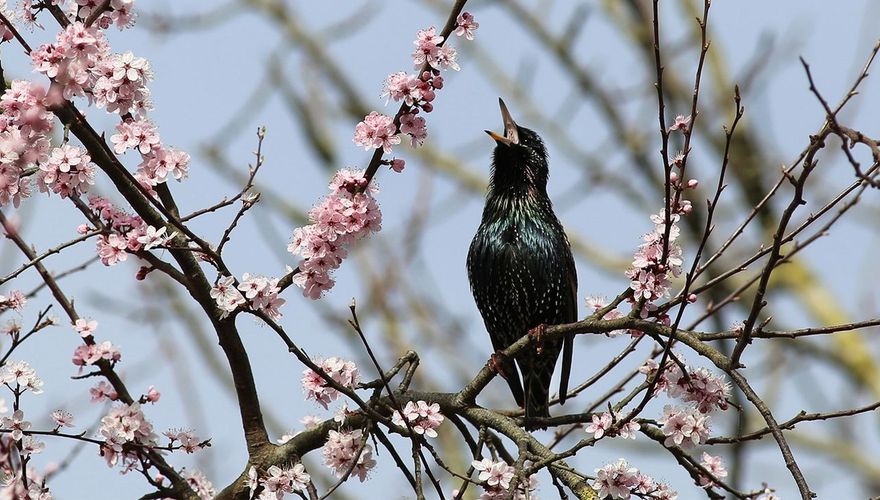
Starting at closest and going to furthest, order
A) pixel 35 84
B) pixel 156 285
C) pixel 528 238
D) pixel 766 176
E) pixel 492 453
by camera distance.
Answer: pixel 35 84
pixel 492 453
pixel 528 238
pixel 156 285
pixel 766 176

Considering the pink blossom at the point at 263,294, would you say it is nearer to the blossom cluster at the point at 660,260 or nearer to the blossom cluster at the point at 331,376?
the blossom cluster at the point at 331,376

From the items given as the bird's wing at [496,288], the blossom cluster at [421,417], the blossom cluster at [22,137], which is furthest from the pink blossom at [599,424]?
the bird's wing at [496,288]

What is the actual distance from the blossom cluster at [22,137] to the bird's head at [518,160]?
9.49ft

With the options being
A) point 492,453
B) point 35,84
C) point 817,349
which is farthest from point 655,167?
point 35,84

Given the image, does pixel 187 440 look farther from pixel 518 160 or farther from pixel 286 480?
pixel 518 160

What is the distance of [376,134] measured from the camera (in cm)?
349

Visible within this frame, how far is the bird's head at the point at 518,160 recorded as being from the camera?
19.5 feet

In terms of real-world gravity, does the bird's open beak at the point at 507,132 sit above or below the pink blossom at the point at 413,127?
above

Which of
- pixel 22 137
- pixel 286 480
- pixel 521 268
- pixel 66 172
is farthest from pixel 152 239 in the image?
pixel 521 268

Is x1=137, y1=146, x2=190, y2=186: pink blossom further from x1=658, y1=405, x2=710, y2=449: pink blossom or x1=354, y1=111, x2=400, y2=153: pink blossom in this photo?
x1=658, y1=405, x2=710, y2=449: pink blossom

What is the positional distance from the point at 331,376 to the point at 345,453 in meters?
0.26

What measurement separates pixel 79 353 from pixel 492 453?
1.39 metres

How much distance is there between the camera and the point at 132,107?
340 cm

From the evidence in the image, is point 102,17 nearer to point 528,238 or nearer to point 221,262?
point 221,262
